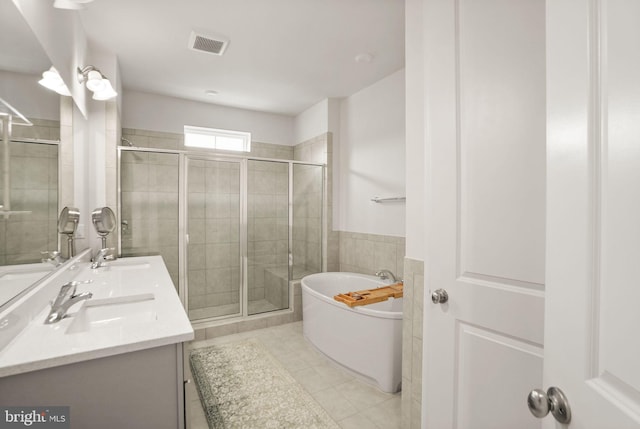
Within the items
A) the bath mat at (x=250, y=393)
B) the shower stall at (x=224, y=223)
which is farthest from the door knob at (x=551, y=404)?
the shower stall at (x=224, y=223)

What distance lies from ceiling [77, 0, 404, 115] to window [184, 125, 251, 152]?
47 cm

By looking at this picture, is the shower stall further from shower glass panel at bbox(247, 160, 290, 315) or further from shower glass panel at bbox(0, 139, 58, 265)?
shower glass panel at bbox(0, 139, 58, 265)

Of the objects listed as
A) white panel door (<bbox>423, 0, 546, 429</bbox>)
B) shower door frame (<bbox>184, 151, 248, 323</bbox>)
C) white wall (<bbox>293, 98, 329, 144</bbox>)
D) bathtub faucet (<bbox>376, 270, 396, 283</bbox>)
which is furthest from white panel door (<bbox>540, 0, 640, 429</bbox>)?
white wall (<bbox>293, 98, 329, 144</bbox>)

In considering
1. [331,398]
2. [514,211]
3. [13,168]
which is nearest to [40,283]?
[13,168]

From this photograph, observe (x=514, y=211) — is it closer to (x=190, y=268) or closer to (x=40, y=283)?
(x=40, y=283)

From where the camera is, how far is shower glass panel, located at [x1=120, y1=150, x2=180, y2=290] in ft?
9.44

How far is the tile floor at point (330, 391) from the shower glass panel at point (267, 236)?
0.56m

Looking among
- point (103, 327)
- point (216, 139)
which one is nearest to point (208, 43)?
point (216, 139)

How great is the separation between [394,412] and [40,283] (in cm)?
206

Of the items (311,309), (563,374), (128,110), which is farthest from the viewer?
(128,110)

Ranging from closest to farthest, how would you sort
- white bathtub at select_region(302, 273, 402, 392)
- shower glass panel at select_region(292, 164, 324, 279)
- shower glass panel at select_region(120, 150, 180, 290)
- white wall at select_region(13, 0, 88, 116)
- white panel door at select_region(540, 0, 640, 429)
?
white panel door at select_region(540, 0, 640, 429) < white wall at select_region(13, 0, 88, 116) < white bathtub at select_region(302, 273, 402, 392) < shower glass panel at select_region(120, 150, 180, 290) < shower glass panel at select_region(292, 164, 324, 279)

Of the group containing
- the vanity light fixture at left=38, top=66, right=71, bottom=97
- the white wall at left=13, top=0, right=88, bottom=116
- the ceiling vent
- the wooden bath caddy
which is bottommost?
the wooden bath caddy

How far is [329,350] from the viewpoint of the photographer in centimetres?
257

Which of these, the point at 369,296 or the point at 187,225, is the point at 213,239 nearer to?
the point at 187,225
